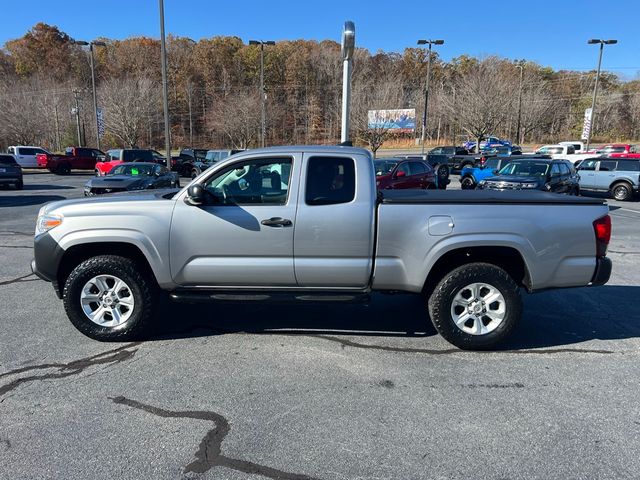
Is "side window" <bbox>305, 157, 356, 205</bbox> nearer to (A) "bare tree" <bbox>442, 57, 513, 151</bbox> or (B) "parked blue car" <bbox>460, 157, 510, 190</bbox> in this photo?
(B) "parked blue car" <bbox>460, 157, 510, 190</bbox>

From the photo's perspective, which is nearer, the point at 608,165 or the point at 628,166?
the point at 628,166


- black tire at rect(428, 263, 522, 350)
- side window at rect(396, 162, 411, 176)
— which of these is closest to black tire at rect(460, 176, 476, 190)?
side window at rect(396, 162, 411, 176)

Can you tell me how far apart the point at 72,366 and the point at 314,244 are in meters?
2.35

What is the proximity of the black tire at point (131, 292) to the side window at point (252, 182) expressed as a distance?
3.56 ft

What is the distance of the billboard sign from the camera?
48156 mm

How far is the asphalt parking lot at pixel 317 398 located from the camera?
9.23ft

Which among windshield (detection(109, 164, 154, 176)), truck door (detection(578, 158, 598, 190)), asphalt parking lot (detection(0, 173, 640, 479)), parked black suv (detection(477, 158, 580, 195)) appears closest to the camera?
asphalt parking lot (detection(0, 173, 640, 479))

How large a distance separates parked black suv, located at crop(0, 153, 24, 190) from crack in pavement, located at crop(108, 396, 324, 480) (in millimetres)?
20705

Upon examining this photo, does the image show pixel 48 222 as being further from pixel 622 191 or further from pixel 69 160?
pixel 69 160

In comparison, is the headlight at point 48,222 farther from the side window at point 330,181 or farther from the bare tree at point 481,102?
the bare tree at point 481,102

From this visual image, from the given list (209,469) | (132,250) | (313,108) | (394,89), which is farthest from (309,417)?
(313,108)

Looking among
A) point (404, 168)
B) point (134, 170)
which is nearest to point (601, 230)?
point (404, 168)

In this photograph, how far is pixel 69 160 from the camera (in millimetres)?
33188

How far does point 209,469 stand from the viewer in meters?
2.74
